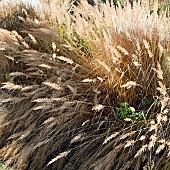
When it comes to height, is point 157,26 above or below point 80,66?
above

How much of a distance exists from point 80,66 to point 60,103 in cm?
42

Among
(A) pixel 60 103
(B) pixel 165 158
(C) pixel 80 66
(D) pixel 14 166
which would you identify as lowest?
(D) pixel 14 166

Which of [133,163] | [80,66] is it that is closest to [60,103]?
[80,66]

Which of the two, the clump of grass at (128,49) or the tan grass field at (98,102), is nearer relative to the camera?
the tan grass field at (98,102)

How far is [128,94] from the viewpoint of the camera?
339 centimetres

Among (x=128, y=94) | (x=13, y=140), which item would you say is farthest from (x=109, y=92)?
(x=13, y=140)

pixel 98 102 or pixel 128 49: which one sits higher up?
pixel 128 49

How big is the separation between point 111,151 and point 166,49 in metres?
1.08

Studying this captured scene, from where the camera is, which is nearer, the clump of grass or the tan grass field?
the tan grass field

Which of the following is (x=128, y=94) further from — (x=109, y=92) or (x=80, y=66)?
(x=80, y=66)

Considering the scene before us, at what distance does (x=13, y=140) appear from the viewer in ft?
12.1

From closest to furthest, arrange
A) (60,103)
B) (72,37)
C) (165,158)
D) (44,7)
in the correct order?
(165,158) → (60,103) → (72,37) → (44,7)

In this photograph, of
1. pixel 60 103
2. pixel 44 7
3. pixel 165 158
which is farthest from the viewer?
pixel 44 7

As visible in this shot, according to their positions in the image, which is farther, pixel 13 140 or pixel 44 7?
pixel 44 7
